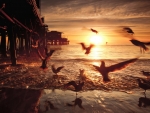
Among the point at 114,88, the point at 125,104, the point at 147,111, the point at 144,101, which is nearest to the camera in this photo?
the point at 147,111

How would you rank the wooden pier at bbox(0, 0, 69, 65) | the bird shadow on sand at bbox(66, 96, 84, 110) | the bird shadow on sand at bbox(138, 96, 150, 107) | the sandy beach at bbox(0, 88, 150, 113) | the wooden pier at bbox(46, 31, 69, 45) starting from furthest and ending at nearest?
the wooden pier at bbox(46, 31, 69, 45) < the wooden pier at bbox(0, 0, 69, 65) < the bird shadow on sand at bbox(138, 96, 150, 107) < the bird shadow on sand at bbox(66, 96, 84, 110) < the sandy beach at bbox(0, 88, 150, 113)

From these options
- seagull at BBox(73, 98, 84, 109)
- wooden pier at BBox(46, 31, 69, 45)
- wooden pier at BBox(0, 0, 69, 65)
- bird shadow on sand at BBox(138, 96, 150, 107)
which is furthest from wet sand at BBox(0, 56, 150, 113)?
wooden pier at BBox(46, 31, 69, 45)

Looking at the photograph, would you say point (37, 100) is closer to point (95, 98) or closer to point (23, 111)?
point (23, 111)

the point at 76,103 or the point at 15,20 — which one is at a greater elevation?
the point at 15,20

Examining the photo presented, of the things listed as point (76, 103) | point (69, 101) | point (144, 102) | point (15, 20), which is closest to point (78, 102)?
point (76, 103)

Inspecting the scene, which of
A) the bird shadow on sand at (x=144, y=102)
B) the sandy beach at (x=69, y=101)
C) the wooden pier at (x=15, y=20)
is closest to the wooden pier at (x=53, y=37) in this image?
the wooden pier at (x=15, y=20)

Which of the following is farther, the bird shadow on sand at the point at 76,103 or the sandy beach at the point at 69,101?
the bird shadow on sand at the point at 76,103

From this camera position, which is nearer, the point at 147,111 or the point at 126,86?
the point at 147,111

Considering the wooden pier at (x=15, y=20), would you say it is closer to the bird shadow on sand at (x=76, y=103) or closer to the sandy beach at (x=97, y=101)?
the sandy beach at (x=97, y=101)

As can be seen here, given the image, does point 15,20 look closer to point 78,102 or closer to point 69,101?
point 69,101

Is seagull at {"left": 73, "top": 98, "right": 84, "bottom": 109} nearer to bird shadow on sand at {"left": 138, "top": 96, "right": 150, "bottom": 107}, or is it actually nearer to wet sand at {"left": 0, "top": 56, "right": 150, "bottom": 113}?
wet sand at {"left": 0, "top": 56, "right": 150, "bottom": 113}

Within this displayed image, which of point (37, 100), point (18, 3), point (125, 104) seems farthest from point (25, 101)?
point (18, 3)

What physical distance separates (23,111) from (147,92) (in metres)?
5.04

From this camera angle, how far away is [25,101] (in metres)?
5.83
